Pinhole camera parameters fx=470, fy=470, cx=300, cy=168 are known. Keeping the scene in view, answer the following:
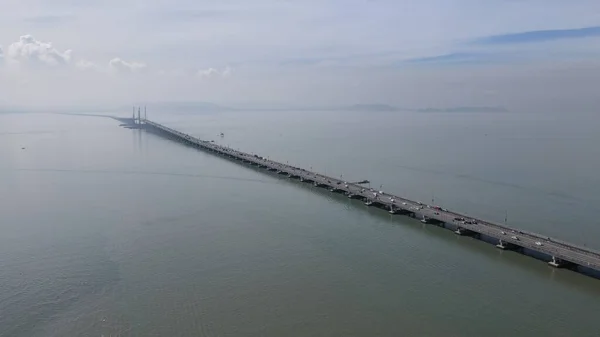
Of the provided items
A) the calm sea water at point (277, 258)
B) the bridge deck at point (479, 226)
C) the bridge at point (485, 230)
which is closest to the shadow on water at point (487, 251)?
the calm sea water at point (277, 258)

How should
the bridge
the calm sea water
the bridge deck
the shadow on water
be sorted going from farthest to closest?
the bridge deck
the bridge
the shadow on water
the calm sea water

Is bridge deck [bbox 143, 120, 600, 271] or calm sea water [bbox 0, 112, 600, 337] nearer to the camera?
calm sea water [bbox 0, 112, 600, 337]

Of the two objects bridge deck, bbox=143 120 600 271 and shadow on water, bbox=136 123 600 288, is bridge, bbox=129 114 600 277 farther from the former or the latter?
shadow on water, bbox=136 123 600 288

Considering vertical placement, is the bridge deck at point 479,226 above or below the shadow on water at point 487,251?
above

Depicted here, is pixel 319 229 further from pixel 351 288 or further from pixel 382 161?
pixel 382 161

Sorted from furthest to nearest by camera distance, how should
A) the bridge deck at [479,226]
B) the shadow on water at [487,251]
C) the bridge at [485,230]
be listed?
the bridge deck at [479,226], the bridge at [485,230], the shadow on water at [487,251]

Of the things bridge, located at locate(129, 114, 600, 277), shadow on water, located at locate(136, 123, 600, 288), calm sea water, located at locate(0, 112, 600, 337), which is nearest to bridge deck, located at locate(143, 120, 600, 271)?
bridge, located at locate(129, 114, 600, 277)

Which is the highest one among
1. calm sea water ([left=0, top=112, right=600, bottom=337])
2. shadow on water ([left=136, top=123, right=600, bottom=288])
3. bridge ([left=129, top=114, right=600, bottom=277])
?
bridge ([left=129, top=114, right=600, bottom=277])

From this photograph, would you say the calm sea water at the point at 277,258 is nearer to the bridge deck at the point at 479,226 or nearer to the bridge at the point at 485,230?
the bridge at the point at 485,230

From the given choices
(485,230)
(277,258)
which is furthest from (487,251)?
(277,258)
